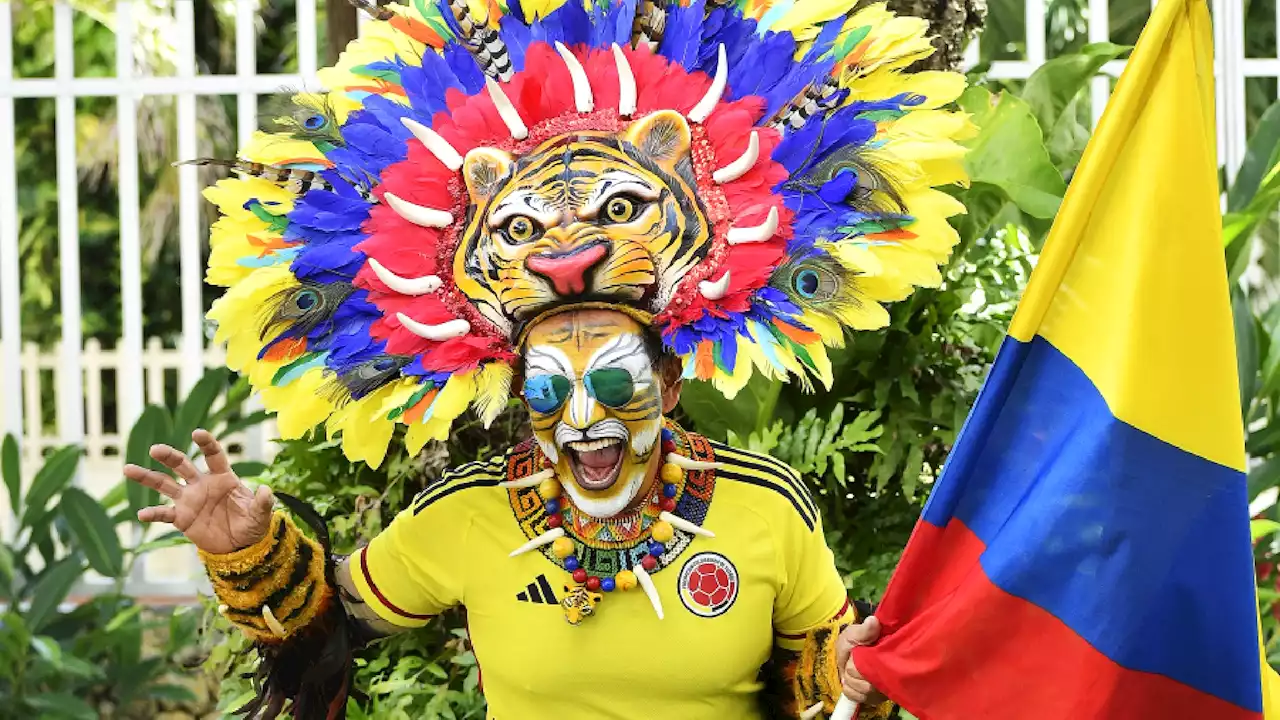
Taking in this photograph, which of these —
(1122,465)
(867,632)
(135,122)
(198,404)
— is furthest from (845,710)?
(135,122)

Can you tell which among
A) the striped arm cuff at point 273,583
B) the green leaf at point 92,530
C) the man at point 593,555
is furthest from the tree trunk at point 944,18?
the green leaf at point 92,530

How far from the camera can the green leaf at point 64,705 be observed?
442 cm

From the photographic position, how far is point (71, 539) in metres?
4.82

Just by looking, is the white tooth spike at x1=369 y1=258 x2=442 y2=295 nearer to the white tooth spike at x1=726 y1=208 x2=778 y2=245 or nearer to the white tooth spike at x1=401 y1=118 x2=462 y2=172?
the white tooth spike at x1=401 y1=118 x2=462 y2=172

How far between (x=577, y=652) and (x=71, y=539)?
10.6 ft

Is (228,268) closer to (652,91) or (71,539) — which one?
(652,91)

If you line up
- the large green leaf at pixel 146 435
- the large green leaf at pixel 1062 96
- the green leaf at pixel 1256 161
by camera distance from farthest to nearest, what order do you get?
the large green leaf at pixel 146 435 < the green leaf at pixel 1256 161 < the large green leaf at pixel 1062 96

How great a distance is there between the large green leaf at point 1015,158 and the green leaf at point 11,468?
3385mm

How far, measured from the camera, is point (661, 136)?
2.20m

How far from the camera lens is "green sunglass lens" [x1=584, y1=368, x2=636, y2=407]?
2.09 meters

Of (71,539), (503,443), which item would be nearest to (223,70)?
(71,539)

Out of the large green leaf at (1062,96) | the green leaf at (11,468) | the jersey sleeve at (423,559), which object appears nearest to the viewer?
the jersey sleeve at (423,559)

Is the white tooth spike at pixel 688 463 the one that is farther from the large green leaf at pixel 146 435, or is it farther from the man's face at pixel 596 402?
the large green leaf at pixel 146 435

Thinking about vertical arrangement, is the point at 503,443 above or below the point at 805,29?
below
